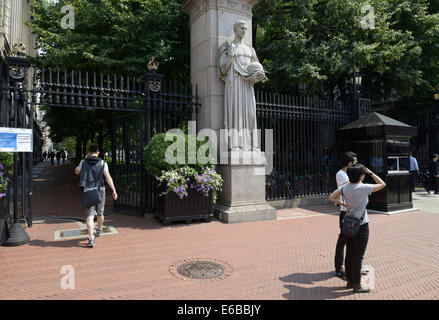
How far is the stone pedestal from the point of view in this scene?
7824 millimetres

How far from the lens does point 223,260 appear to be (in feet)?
15.8

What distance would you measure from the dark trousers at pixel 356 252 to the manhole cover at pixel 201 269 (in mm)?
1746

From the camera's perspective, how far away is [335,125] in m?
11.2

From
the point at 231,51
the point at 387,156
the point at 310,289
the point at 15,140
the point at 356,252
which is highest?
the point at 231,51

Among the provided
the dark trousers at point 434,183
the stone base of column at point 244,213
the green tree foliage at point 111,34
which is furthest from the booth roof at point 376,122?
the green tree foliage at point 111,34

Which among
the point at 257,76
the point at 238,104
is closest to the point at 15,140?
the point at 238,104

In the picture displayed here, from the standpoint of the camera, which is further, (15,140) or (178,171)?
(178,171)

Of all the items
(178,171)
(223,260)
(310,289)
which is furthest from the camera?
(178,171)

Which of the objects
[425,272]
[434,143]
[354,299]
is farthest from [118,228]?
[434,143]

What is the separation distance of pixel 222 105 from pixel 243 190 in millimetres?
2490

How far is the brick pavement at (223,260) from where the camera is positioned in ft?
12.0

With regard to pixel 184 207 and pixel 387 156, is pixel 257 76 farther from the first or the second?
pixel 387 156

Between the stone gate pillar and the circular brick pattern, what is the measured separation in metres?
2.91

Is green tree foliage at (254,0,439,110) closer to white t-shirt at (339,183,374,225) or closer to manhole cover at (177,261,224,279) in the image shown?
white t-shirt at (339,183,374,225)
